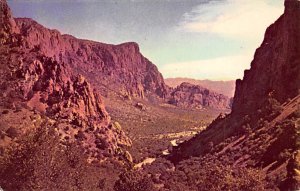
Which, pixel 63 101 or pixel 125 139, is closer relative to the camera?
pixel 63 101

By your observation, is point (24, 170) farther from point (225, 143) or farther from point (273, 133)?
point (225, 143)

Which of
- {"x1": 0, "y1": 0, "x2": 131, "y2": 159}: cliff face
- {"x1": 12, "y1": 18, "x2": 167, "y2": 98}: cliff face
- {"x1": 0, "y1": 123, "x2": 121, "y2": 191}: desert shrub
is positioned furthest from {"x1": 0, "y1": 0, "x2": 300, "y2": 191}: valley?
{"x1": 12, "y1": 18, "x2": 167, "y2": 98}: cliff face

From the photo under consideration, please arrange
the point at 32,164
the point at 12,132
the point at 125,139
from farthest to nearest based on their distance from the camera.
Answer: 1. the point at 125,139
2. the point at 12,132
3. the point at 32,164

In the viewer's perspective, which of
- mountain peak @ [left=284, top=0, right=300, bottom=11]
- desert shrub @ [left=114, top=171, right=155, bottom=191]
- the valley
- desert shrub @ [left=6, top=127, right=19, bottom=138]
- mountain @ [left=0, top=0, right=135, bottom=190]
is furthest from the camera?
mountain peak @ [left=284, top=0, right=300, bottom=11]

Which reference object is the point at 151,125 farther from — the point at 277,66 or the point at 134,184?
the point at 134,184

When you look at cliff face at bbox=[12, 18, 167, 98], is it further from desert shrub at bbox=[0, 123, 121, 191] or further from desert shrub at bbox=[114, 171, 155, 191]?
desert shrub at bbox=[0, 123, 121, 191]

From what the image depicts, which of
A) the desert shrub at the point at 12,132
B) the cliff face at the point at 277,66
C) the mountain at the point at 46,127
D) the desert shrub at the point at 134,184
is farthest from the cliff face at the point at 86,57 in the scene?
the desert shrub at the point at 134,184

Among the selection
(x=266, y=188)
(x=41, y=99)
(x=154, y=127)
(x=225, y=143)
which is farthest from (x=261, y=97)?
(x=154, y=127)

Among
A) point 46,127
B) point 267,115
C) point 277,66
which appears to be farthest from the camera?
point 277,66

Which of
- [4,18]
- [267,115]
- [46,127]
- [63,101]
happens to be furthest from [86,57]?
[4,18]
